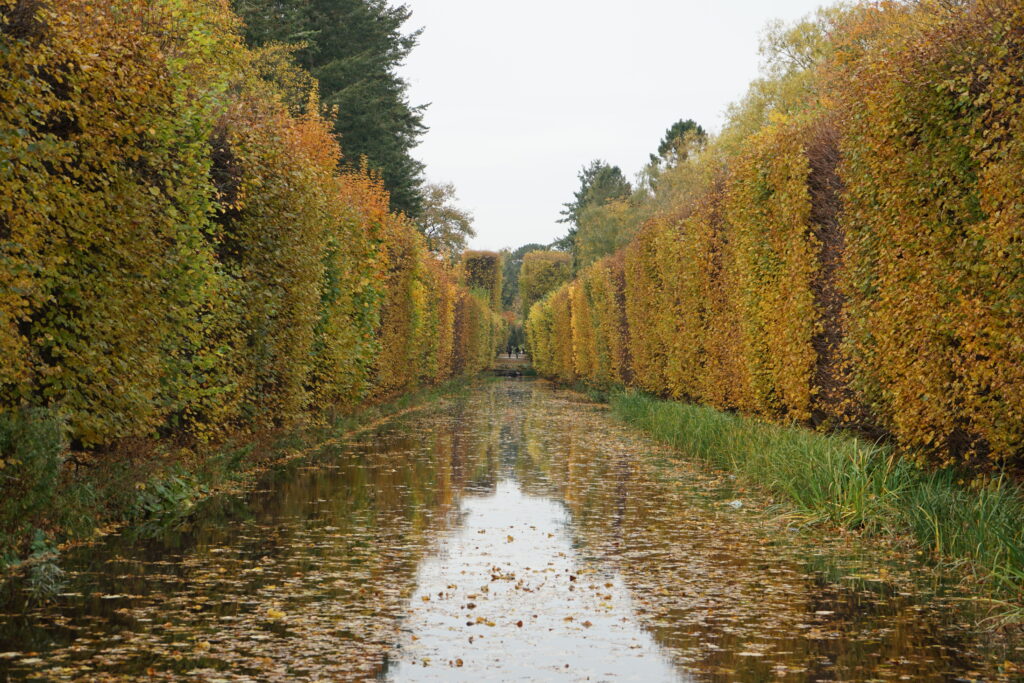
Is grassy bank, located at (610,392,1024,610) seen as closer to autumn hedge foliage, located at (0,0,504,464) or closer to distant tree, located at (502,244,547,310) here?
autumn hedge foliage, located at (0,0,504,464)

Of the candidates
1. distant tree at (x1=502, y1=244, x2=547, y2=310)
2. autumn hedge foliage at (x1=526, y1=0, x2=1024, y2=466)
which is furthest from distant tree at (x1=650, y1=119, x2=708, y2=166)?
autumn hedge foliage at (x1=526, y1=0, x2=1024, y2=466)

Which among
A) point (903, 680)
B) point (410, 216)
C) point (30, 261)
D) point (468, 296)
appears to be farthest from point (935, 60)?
point (410, 216)

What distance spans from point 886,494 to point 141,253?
7428 millimetres

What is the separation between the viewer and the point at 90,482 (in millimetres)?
9273

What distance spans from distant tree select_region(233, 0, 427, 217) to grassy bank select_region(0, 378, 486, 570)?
1205 inches

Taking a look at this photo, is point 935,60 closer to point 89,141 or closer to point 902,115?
point 902,115

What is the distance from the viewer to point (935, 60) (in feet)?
29.9

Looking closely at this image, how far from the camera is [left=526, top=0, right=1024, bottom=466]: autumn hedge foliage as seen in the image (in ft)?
26.3

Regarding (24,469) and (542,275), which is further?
(542,275)

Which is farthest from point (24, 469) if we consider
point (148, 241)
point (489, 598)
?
point (489, 598)

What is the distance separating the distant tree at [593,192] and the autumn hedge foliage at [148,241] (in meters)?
67.4

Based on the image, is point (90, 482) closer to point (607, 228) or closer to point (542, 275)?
point (607, 228)

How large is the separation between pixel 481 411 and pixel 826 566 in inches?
861

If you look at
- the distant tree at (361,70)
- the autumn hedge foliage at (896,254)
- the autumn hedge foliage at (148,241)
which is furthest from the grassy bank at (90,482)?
the distant tree at (361,70)
